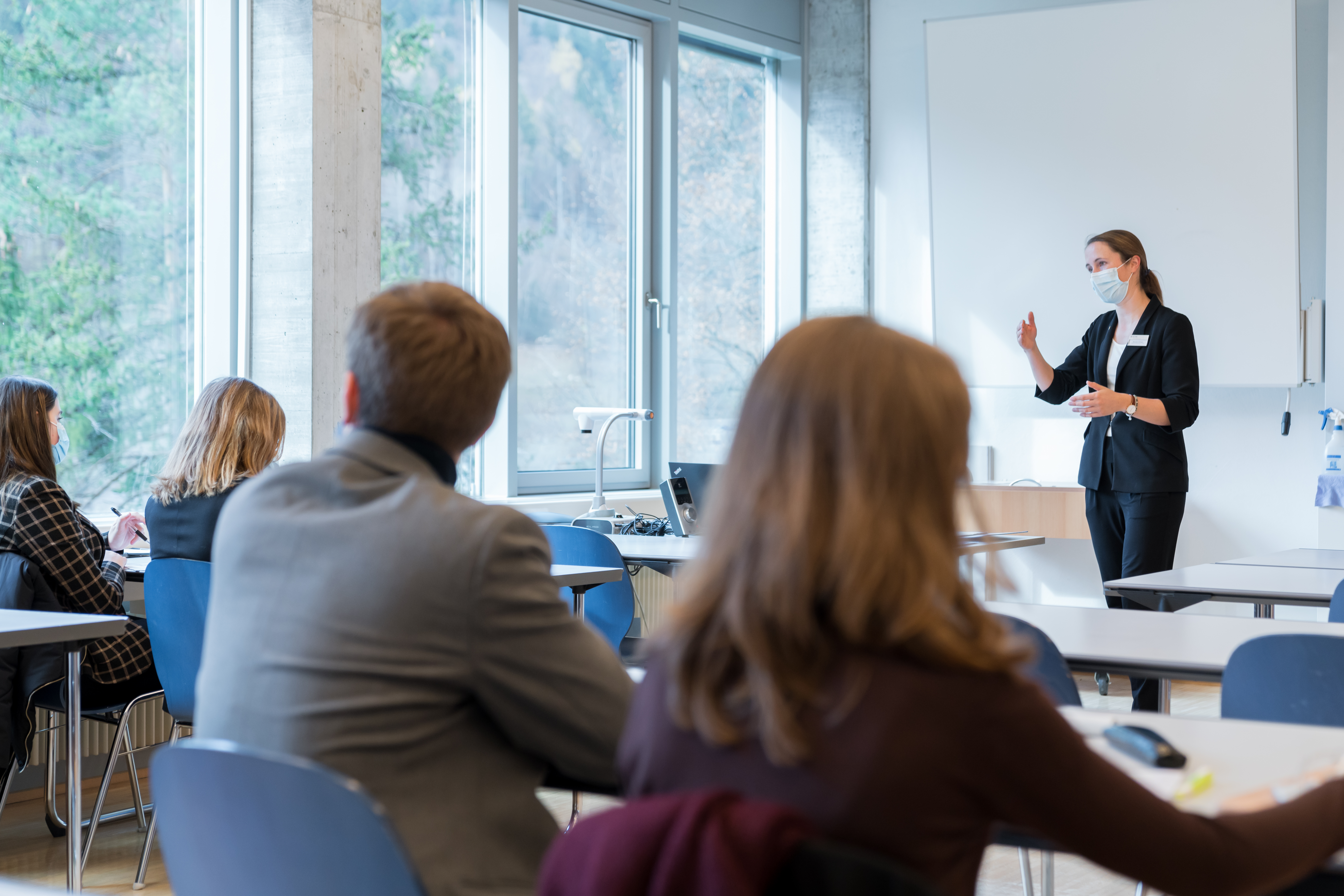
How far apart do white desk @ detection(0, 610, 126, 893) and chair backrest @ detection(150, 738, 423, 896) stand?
135cm

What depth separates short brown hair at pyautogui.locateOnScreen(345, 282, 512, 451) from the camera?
4.40 feet

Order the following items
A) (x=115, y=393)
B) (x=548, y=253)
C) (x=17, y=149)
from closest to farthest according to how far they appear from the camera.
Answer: (x=17, y=149)
(x=115, y=393)
(x=548, y=253)

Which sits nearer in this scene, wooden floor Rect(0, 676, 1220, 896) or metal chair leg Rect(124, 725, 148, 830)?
wooden floor Rect(0, 676, 1220, 896)

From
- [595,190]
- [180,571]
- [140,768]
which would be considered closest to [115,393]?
[140,768]

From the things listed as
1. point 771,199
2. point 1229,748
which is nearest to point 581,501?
point 771,199

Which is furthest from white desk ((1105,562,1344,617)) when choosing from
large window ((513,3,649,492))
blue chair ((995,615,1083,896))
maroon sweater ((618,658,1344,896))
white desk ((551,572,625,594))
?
large window ((513,3,649,492))

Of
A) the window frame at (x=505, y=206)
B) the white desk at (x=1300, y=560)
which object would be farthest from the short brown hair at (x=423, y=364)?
the window frame at (x=505, y=206)

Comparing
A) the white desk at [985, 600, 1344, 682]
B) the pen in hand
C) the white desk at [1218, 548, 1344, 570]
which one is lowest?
the white desk at [985, 600, 1344, 682]

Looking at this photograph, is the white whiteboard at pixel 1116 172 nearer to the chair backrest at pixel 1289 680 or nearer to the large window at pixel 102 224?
the large window at pixel 102 224

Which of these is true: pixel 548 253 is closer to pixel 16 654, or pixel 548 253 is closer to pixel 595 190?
pixel 595 190

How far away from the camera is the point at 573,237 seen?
18.8 ft

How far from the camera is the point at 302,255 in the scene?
14.0ft

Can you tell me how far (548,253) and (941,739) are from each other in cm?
490

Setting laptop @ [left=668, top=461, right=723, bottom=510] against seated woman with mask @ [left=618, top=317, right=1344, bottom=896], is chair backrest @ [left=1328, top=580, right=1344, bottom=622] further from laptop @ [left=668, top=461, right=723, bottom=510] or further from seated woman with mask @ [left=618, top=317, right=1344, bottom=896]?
laptop @ [left=668, top=461, right=723, bottom=510]
